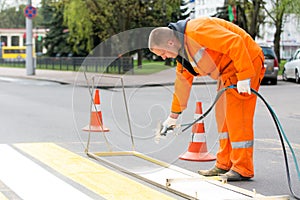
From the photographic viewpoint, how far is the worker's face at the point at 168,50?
6.27 meters

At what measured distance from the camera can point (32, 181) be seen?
670 centimetres

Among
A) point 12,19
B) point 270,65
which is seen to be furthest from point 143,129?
point 12,19

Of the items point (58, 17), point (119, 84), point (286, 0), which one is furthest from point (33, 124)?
point (58, 17)

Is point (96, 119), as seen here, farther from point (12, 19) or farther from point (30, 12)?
point (12, 19)

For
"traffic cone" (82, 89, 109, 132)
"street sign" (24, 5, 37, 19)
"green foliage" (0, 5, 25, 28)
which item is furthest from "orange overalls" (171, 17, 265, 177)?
"green foliage" (0, 5, 25, 28)

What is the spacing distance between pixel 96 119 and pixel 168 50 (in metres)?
2.97

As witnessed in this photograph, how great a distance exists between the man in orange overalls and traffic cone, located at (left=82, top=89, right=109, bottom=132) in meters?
2.33

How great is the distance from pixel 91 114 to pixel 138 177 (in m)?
2.02

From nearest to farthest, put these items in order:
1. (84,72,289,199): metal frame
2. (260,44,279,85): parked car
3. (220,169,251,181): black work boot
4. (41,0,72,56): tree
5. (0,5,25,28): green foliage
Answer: (84,72,289,199): metal frame, (220,169,251,181): black work boot, (260,44,279,85): parked car, (41,0,72,56): tree, (0,5,25,28): green foliage

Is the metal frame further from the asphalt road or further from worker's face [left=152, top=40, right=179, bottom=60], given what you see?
worker's face [left=152, top=40, right=179, bottom=60]

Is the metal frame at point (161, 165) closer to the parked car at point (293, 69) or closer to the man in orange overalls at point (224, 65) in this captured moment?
the man in orange overalls at point (224, 65)

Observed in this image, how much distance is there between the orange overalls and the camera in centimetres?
608

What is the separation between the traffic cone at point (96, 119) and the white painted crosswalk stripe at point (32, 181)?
1214 millimetres

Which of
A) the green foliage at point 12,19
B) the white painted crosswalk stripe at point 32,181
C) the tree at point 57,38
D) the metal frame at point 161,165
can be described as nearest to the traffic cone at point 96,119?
the metal frame at point 161,165
